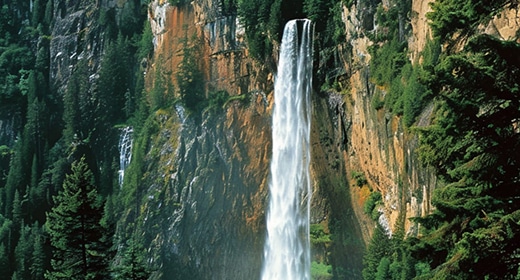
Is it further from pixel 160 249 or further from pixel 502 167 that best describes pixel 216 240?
pixel 502 167

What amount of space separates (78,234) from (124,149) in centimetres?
3672

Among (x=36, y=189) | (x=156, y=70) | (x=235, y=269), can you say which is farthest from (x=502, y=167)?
(x=36, y=189)

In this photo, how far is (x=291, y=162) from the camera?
41312 mm

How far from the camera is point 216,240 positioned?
45.1m

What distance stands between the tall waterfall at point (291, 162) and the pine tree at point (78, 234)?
22.3 m

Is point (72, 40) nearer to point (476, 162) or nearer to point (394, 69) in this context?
point (394, 69)

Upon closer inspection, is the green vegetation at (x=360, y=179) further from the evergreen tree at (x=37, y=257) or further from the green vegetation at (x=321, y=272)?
the evergreen tree at (x=37, y=257)

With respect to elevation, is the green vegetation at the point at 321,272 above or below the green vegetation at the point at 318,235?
below

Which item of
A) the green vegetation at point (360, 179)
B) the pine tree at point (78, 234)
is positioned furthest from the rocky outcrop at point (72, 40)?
the pine tree at point (78, 234)

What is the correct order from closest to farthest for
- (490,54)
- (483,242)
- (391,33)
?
(483,242) < (490,54) < (391,33)

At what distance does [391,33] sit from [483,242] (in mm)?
27776

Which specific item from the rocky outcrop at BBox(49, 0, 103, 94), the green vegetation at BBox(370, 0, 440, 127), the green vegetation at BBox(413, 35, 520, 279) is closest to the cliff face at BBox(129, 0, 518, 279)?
the green vegetation at BBox(370, 0, 440, 127)

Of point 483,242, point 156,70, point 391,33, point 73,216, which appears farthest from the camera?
point 156,70

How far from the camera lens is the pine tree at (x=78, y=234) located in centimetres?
1762
